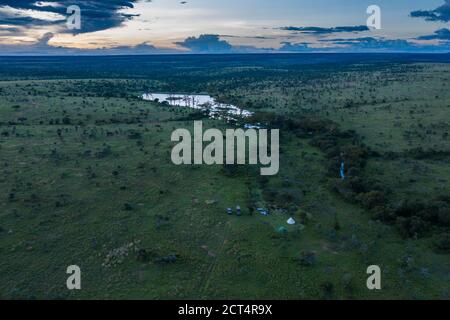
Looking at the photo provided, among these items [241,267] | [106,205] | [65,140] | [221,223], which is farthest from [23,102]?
[241,267]

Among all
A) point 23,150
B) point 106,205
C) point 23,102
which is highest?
point 23,102

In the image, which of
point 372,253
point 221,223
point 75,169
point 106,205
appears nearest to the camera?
point 372,253

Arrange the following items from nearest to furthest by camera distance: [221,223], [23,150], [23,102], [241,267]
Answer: [241,267] → [221,223] → [23,150] → [23,102]

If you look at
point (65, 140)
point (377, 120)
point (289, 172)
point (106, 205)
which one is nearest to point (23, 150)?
point (65, 140)

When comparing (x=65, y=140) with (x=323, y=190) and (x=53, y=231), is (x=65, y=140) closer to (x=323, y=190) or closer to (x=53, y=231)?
(x=53, y=231)

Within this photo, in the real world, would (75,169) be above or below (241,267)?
above

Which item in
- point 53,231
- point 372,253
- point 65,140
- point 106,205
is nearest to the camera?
point 372,253

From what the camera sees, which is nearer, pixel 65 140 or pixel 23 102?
pixel 65 140

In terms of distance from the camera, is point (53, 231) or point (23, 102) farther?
point (23, 102)
